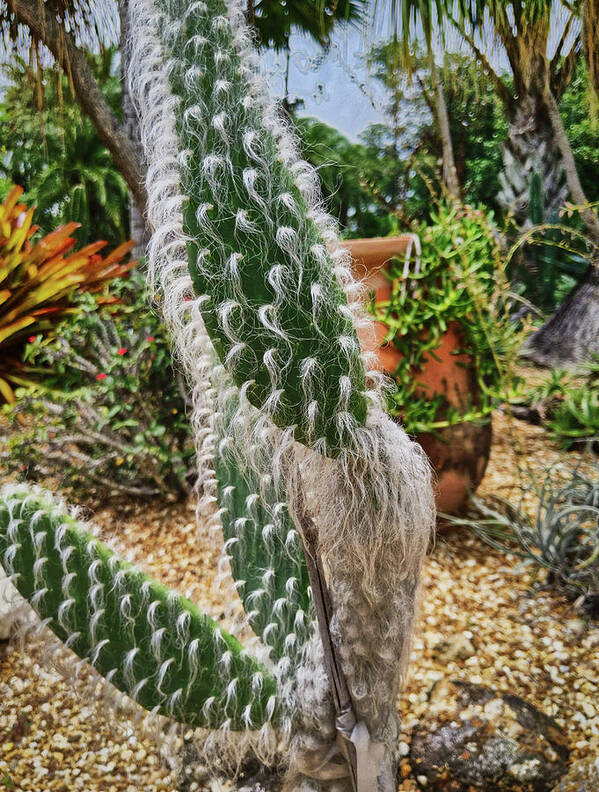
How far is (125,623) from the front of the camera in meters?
0.81

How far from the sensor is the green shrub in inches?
85.7

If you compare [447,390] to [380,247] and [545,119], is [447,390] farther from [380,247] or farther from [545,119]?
[545,119]

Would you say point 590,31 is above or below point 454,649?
above

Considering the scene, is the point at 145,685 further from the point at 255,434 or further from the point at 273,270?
the point at 273,270

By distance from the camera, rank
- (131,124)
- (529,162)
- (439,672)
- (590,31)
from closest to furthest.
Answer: (439,672)
(590,31)
(131,124)
(529,162)

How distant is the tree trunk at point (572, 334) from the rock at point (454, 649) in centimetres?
190

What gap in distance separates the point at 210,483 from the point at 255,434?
0.33 metres

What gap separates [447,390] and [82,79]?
1.65m

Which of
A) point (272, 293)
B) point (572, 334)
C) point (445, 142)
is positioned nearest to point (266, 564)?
point (272, 293)

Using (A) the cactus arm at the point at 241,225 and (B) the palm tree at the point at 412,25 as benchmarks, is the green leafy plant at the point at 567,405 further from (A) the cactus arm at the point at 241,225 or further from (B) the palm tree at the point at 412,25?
(A) the cactus arm at the point at 241,225

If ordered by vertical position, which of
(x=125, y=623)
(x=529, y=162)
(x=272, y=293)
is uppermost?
(x=529, y=162)

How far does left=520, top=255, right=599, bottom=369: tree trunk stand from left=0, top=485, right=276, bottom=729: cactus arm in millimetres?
2596

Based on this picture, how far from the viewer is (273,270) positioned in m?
0.56

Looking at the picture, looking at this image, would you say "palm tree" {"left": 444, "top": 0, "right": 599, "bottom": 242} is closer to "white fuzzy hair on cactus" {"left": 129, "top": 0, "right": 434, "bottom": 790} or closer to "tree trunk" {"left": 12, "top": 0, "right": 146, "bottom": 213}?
"tree trunk" {"left": 12, "top": 0, "right": 146, "bottom": 213}
